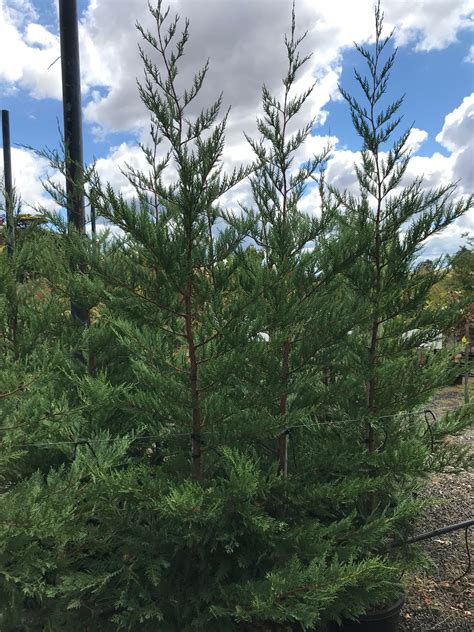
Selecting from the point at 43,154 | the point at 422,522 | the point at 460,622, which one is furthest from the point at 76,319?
the point at 422,522

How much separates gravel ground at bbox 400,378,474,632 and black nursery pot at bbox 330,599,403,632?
1.36 ft

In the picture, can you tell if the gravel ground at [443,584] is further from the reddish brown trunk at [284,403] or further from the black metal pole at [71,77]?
the black metal pole at [71,77]

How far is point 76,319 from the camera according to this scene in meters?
3.68

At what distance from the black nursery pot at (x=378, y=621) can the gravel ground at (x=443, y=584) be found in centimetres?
42

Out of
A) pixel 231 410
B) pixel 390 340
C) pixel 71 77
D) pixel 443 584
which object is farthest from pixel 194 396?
pixel 443 584

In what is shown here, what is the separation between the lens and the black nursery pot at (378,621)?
9.75ft

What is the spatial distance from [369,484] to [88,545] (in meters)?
1.49

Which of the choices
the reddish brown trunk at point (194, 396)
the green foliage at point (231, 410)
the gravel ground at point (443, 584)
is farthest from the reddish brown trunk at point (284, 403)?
the gravel ground at point (443, 584)

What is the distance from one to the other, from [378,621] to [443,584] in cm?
111

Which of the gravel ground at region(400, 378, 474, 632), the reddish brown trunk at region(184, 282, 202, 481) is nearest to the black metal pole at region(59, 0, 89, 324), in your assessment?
the reddish brown trunk at region(184, 282, 202, 481)

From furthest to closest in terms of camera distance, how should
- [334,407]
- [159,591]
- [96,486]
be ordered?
[334,407] < [159,591] < [96,486]

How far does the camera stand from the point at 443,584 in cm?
379

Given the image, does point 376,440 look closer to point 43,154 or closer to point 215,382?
point 215,382

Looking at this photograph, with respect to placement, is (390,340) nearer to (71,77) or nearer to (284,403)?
(284,403)
